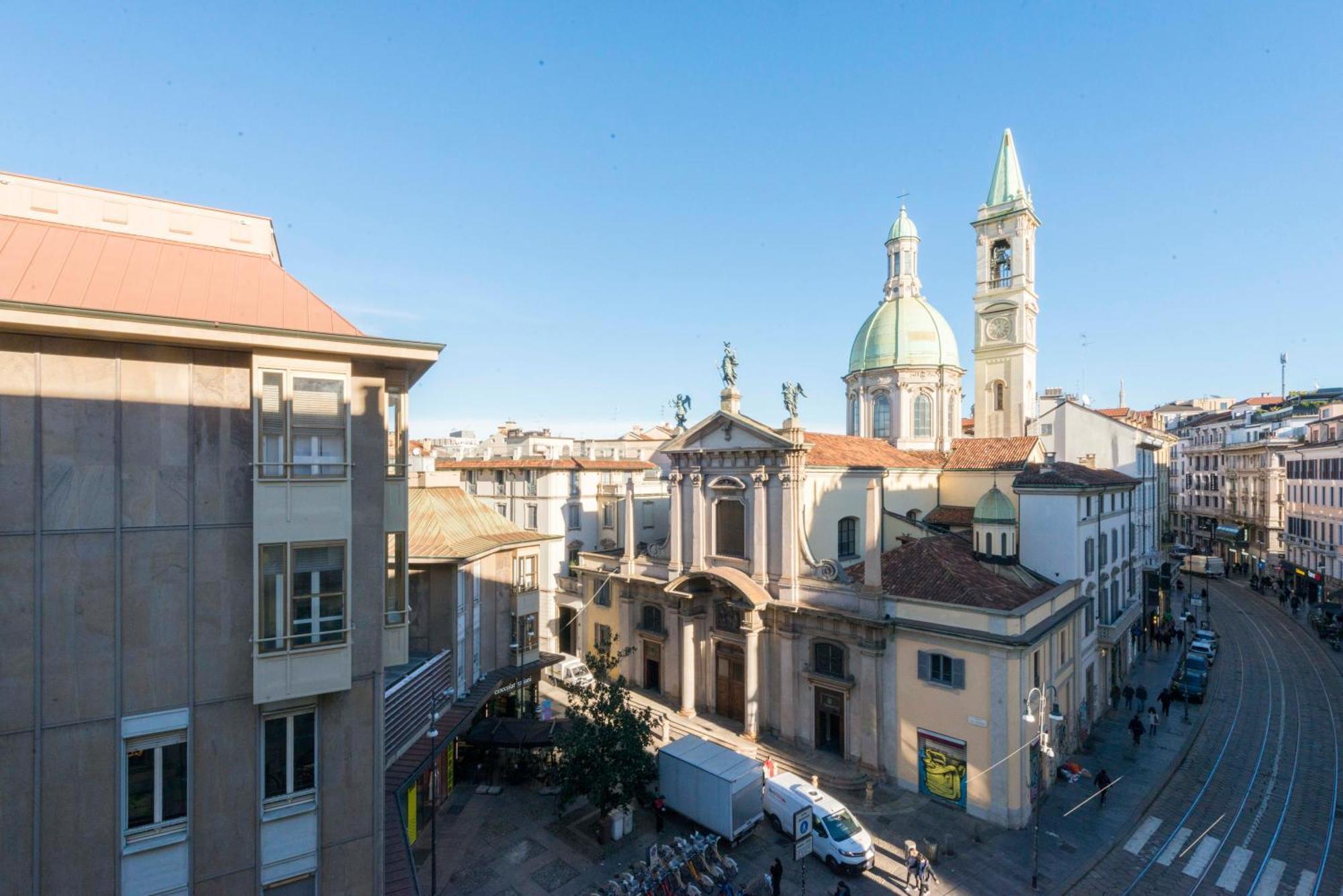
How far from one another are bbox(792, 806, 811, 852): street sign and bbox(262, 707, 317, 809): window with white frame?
1413cm

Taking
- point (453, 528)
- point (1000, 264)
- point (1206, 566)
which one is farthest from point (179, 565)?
point (1206, 566)

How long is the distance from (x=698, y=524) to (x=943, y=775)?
14.6 metres

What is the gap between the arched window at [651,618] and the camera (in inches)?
1316

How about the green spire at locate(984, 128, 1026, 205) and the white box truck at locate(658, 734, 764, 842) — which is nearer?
the white box truck at locate(658, 734, 764, 842)

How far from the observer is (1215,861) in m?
19.5

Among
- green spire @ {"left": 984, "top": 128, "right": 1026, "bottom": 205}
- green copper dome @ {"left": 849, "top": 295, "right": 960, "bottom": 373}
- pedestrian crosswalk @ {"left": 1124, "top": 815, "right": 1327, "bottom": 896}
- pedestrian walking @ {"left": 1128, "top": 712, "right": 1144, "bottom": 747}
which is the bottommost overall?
pedestrian crosswalk @ {"left": 1124, "top": 815, "right": 1327, "bottom": 896}

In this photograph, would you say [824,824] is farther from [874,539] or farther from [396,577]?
[396,577]

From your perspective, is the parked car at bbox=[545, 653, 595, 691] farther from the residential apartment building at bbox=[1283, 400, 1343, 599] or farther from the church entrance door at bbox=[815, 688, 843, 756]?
the residential apartment building at bbox=[1283, 400, 1343, 599]

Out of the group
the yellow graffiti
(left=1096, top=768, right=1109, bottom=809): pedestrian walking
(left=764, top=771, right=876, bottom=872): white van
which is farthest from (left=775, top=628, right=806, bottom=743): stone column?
(left=1096, top=768, right=1109, bottom=809): pedestrian walking

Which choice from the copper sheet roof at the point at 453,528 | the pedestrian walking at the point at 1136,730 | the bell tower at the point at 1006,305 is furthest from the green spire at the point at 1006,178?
the copper sheet roof at the point at 453,528

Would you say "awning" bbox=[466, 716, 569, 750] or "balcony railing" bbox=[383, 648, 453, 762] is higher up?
"balcony railing" bbox=[383, 648, 453, 762]

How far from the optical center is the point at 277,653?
11.2m

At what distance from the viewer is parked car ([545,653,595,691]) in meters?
34.2

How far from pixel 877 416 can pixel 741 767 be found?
97.2ft
